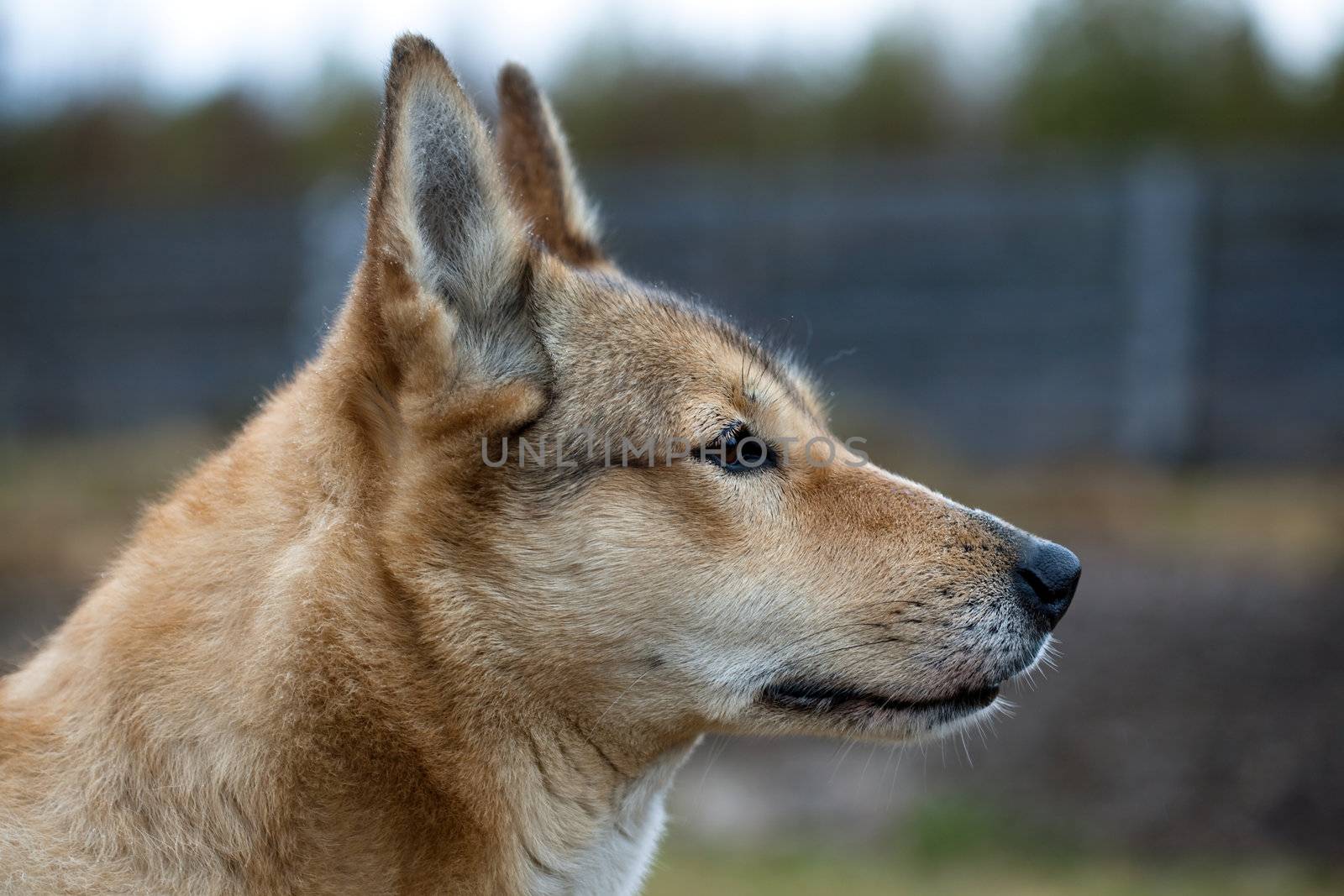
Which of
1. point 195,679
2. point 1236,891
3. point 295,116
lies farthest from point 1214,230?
point 295,116

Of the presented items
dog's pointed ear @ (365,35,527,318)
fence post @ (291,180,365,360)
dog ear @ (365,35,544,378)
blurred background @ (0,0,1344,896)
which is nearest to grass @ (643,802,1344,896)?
blurred background @ (0,0,1344,896)

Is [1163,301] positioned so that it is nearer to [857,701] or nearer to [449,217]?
[857,701]

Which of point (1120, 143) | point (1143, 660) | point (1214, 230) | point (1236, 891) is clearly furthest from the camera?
point (1120, 143)

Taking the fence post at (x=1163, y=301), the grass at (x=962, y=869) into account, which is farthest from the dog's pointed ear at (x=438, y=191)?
the fence post at (x=1163, y=301)

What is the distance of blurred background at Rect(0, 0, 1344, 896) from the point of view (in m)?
6.96

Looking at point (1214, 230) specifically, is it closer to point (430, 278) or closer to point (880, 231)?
point (880, 231)

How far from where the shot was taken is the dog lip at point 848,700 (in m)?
3.13

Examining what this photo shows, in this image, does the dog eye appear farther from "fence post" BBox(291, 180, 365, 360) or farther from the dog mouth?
"fence post" BBox(291, 180, 365, 360)

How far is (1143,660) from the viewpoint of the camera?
26.1 feet

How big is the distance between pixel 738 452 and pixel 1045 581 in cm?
89

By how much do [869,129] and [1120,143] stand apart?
3573mm

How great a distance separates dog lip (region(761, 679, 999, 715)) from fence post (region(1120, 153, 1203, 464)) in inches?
404

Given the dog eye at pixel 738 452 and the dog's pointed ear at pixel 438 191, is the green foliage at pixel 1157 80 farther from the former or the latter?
the dog's pointed ear at pixel 438 191

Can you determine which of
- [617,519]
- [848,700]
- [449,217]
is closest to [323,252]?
[449,217]
